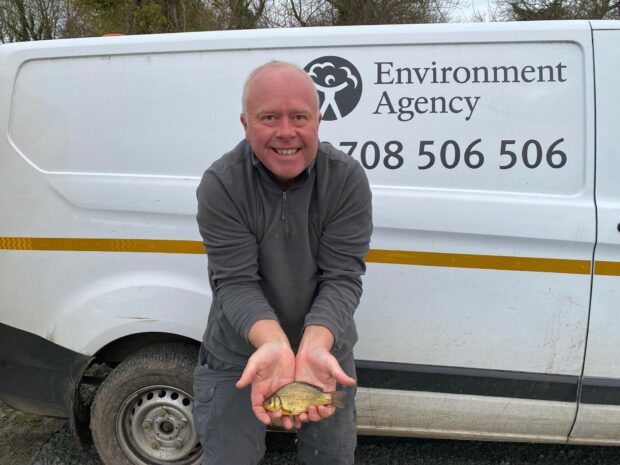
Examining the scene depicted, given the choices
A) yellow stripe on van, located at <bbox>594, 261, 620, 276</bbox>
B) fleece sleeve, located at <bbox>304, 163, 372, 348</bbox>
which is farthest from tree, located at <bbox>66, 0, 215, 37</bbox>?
yellow stripe on van, located at <bbox>594, 261, 620, 276</bbox>

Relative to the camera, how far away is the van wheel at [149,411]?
2.42 m

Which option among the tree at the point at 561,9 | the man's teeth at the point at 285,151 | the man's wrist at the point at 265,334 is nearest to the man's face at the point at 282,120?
the man's teeth at the point at 285,151

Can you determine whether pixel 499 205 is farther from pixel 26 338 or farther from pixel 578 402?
pixel 26 338

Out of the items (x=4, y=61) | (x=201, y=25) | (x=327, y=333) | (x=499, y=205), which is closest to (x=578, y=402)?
(x=499, y=205)

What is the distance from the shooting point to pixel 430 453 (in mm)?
2795

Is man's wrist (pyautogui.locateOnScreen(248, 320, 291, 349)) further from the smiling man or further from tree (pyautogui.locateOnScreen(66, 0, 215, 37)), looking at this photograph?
tree (pyautogui.locateOnScreen(66, 0, 215, 37))

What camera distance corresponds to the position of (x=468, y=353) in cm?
227

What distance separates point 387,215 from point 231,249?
77 cm

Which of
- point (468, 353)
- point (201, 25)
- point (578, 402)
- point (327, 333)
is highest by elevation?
Result: point (201, 25)

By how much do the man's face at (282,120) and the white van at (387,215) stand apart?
67cm

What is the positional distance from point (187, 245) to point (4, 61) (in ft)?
3.79

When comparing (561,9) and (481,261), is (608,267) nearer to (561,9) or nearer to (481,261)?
(481,261)

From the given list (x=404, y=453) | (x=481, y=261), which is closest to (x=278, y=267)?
(x=481, y=261)

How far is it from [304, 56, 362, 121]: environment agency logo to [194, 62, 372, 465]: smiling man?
517mm
